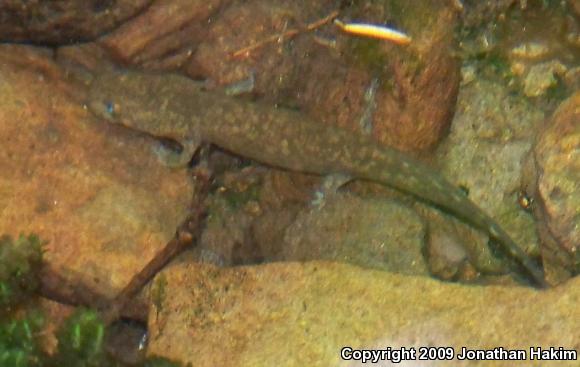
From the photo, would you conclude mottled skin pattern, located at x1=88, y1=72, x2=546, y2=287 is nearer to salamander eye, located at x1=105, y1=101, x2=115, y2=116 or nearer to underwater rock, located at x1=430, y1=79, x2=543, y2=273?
salamander eye, located at x1=105, y1=101, x2=115, y2=116

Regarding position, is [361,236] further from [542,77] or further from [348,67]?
[542,77]

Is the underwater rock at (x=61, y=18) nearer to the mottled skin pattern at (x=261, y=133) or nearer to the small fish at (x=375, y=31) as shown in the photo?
the mottled skin pattern at (x=261, y=133)

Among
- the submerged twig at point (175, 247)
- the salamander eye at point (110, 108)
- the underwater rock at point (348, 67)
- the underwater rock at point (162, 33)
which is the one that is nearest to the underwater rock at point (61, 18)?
the underwater rock at point (162, 33)

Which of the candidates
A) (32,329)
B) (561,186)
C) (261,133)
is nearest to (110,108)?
(261,133)

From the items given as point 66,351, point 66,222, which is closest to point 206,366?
point 66,351

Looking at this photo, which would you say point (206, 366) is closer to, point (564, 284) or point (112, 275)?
point (112, 275)

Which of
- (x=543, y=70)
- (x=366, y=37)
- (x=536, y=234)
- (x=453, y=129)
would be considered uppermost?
(x=366, y=37)

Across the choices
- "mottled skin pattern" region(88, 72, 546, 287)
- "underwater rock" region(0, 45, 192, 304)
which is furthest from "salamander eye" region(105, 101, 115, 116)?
"underwater rock" region(0, 45, 192, 304)

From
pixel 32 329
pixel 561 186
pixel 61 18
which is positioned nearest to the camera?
pixel 32 329
